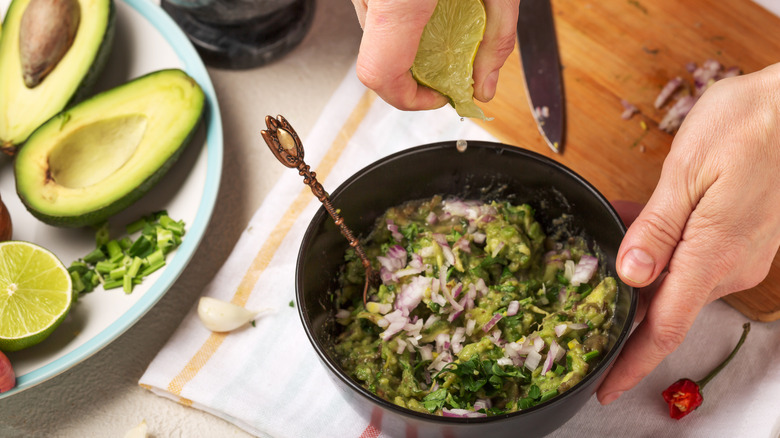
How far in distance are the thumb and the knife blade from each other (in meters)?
0.43

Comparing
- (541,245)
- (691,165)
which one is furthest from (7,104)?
(691,165)

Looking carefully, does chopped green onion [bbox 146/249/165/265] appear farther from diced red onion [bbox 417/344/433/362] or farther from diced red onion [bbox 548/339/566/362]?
diced red onion [bbox 548/339/566/362]

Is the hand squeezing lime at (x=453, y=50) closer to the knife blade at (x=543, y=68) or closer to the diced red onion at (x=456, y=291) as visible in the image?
the diced red onion at (x=456, y=291)

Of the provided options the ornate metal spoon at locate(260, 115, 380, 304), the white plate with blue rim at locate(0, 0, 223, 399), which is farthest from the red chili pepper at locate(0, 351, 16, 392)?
the ornate metal spoon at locate(260, 115, 380, 304)

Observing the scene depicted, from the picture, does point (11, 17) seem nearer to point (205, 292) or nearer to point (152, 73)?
point (152, 73)

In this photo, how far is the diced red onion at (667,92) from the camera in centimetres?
172

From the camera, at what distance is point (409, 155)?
1.42 meters

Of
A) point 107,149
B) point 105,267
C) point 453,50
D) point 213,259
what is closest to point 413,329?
point 453,50

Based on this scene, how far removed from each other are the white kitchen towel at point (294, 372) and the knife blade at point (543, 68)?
50 cm

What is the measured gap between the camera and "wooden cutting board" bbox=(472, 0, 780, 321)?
168 cm

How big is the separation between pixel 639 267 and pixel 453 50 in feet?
1.52

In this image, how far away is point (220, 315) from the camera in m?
1.51

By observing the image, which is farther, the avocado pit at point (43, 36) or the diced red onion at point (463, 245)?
the avocado pit at point (43, 36)

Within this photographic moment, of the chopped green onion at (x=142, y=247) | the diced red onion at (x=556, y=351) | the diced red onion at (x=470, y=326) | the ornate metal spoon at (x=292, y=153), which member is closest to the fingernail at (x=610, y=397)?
the diced red onion at (x=556, y=351)
